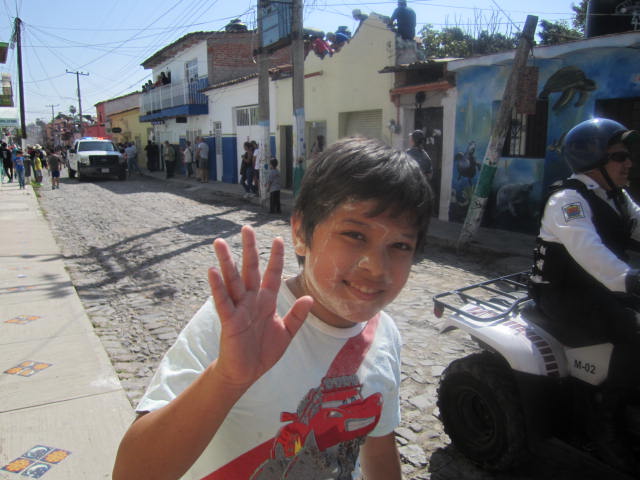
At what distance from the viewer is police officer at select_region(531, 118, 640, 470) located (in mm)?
2227

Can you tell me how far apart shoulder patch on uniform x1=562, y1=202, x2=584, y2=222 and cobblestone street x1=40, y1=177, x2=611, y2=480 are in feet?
4.69

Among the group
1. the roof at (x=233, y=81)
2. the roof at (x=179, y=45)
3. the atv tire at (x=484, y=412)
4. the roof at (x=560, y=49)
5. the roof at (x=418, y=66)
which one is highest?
the roof at (x=179, y=45)

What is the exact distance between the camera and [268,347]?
1.01 meters

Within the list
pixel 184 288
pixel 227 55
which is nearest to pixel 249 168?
pixel 184 288

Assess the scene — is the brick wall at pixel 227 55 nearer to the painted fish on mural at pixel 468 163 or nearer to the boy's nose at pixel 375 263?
the painted fish on mural at pixel 468 163

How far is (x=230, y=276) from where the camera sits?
97 centimetres

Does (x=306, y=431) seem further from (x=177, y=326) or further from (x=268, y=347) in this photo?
(x=177, y=326)

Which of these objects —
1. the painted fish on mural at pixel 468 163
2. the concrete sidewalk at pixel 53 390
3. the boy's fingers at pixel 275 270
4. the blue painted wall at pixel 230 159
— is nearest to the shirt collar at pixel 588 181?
the boy's fingers at pixel 275 270

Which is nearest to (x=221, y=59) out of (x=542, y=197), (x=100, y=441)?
(x=542, y=197)

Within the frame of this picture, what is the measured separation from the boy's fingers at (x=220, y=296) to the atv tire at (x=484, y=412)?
2.05m

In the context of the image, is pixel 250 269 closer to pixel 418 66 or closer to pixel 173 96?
pixel 418 66

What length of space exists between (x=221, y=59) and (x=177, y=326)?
2419cm

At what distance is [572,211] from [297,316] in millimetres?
1816

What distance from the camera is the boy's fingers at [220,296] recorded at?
3.10 ft
